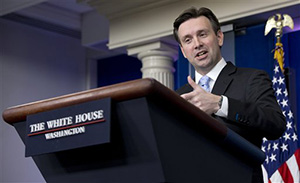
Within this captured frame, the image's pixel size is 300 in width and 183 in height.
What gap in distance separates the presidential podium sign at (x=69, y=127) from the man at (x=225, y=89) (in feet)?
1.10

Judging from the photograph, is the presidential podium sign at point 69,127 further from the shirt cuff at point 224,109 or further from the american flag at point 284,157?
the american flag at point 284,157

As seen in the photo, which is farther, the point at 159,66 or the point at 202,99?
the point at 159,66

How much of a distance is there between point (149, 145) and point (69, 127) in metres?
0.22

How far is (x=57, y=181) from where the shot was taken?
1.43 m

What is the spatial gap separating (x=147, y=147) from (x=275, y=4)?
14.3 ft

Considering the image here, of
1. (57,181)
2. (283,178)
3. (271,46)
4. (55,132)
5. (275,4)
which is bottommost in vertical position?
(283,178)

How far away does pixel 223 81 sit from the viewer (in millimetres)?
1920

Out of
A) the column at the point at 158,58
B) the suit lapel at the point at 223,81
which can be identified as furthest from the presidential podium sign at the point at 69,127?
the column at the point at 158,58

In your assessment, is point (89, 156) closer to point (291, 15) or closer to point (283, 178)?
point (283, 178)

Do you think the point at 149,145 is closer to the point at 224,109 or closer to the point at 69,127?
the point at 69,127

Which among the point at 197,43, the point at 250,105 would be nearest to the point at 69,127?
the point at 250,105

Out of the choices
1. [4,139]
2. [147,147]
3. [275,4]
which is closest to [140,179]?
[147,147]

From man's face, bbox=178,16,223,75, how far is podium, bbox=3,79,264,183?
2.10 ft

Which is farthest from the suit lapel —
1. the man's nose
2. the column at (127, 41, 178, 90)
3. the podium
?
the column at (127, 41, 178, 90)
